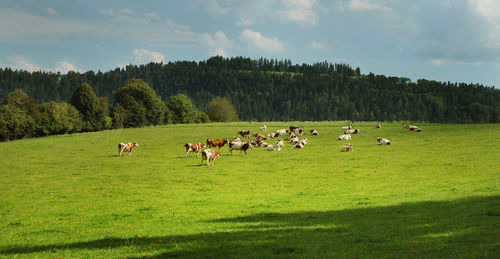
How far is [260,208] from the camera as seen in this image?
17.6 m

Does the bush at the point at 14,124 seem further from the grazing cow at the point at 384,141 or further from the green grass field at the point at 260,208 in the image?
the grazing cow at the point at 384,141

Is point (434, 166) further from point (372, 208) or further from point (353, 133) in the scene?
point (353, 133)

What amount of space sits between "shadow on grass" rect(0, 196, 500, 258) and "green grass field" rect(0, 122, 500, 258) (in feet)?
0.13

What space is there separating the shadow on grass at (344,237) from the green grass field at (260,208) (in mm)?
38

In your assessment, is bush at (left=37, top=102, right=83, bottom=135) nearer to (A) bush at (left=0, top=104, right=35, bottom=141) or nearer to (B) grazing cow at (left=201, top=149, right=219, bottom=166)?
(A) bush at (left=0, top=104, right=35, bottom=141)

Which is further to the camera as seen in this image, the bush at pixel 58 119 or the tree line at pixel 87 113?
the bush at pixel 58 119

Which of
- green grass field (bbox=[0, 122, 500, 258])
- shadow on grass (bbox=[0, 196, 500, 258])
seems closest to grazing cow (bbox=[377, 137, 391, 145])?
green grass field (bbox=[0, 122, 500, 258])

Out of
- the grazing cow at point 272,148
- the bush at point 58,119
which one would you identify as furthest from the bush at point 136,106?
the grazing cow at point 272,148

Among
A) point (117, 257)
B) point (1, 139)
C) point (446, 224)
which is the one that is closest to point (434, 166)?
point (446, 224)

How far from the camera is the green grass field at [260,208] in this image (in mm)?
11617

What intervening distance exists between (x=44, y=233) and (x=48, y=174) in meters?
18.3

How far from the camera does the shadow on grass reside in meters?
10.8

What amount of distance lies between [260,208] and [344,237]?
19.3ft

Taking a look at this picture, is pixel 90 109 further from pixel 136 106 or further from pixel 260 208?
pixel 260 208
